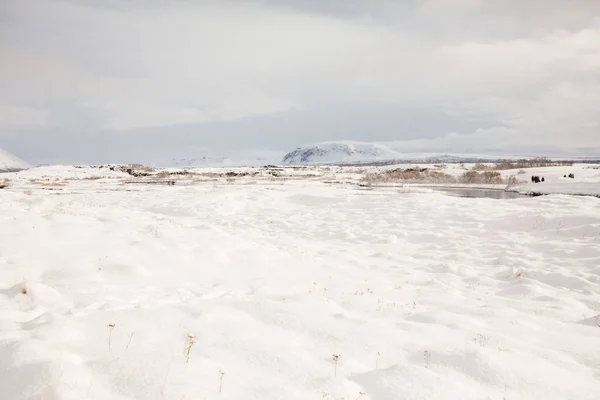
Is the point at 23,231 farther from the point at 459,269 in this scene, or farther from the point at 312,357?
the point at 459,269

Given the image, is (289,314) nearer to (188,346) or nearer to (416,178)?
(188,346)

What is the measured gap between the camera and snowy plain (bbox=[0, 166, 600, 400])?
12.8ft

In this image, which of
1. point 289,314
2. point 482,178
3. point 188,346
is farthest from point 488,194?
point 188,346

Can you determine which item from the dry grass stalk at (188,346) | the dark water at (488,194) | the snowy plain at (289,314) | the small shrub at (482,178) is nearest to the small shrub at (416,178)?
the small shrub at (482,178)

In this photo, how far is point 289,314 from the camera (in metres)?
6.38

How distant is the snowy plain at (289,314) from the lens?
3900mm

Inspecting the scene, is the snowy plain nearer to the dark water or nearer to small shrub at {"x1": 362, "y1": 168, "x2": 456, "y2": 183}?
the dark water

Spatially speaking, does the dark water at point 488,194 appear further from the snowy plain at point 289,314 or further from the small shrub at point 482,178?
the snowy plain at point 289,314

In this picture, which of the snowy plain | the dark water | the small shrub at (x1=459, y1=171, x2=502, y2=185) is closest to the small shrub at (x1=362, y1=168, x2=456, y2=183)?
the small shrub at (x1=459, y1=171, x2=502, y2=185)

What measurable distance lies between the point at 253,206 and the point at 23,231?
17006 mm

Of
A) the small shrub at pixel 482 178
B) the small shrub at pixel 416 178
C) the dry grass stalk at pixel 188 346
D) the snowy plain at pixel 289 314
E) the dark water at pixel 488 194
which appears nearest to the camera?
the snowy plain at pixel 289 314

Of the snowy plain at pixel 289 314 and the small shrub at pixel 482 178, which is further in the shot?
the small shrub at pixel 482 178

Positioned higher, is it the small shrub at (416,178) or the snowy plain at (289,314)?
the small shrub at (416,178)

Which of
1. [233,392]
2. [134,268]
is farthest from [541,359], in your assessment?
[134,268]
